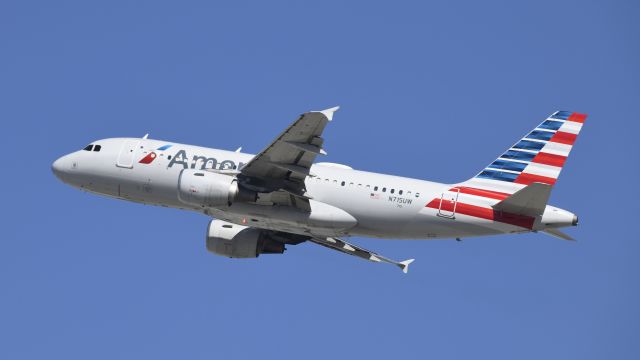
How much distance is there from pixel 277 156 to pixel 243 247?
8.53 meters

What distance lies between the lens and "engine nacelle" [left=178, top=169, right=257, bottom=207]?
4566 centimetres

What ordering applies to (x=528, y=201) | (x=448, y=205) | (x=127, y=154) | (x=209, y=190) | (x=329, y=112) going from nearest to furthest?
1. (x=329, y=112)
2. (x=528, y=201)
3. (x=209, y=190)
4. (x=448, y=205)
5. (x=127, y=154)

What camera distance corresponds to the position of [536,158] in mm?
48656

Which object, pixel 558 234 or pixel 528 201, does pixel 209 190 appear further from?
pixel 558 234

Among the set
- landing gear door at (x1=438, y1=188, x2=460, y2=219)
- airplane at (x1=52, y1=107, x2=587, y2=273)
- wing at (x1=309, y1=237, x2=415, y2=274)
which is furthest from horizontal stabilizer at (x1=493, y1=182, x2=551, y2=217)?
wing at (x1=309, y1=237, x2=415, y2=274)

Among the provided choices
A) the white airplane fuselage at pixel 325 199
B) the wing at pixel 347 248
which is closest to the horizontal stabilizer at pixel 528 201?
the white airplane fuselage at pixel 325 199

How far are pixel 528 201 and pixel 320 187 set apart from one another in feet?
32.6

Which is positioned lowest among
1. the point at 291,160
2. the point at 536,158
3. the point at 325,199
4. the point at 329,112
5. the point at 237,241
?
the point at 237,241

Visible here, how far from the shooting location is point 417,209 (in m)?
46.4

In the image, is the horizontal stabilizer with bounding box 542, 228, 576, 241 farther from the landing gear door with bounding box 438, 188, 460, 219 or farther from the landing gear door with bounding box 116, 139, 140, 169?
the landing gear door with bounding box 116, 139, 140, 169

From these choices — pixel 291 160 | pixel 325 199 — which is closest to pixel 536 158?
pixel 325 199

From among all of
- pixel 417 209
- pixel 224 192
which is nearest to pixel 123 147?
pixel 224 192

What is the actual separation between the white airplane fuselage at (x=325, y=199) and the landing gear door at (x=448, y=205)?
0.05 meters

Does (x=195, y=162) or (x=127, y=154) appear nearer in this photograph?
(x=195, y=162)
